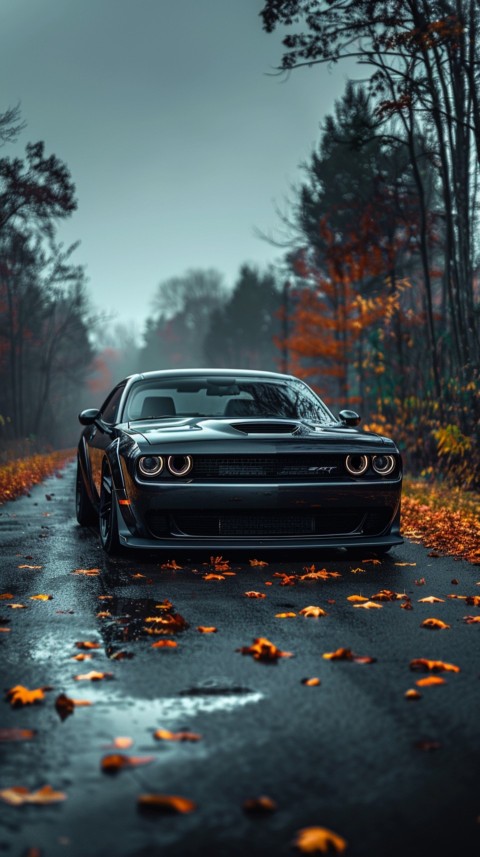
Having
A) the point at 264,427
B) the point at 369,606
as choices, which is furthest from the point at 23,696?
the point at 264,427

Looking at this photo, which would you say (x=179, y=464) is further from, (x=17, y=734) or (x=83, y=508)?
(x=17, y=734)

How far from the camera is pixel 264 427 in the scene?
6.85 metres

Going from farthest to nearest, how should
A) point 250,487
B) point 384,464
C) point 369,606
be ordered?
point 384,464, point 250,487, point 369,606

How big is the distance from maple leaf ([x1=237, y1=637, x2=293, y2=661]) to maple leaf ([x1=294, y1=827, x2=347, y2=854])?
176cm

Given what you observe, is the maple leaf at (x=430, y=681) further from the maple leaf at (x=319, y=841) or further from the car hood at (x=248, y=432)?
the car hood at (x=248, y=432)

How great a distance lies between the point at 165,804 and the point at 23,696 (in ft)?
3.85

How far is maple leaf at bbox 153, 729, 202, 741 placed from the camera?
306cm

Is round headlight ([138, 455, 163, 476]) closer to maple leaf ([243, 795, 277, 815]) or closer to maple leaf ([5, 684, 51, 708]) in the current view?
maple leaf ([5, 684, 51, 708])

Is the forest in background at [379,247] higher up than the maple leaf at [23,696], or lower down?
higher up

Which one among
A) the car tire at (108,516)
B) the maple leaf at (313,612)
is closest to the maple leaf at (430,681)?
the maple leaf at (313,612)

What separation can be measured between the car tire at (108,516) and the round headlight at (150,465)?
0.48 metres

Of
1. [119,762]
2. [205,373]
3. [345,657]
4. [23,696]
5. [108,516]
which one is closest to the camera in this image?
[119,762]

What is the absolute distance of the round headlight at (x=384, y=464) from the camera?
6.79 meters

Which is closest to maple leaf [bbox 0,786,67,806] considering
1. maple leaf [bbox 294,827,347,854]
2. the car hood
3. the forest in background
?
maple leaf [bbox 294,827,347,854]
